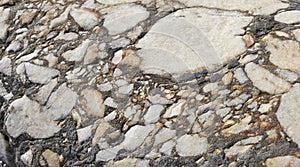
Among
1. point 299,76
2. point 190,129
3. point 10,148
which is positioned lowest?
point 10,148

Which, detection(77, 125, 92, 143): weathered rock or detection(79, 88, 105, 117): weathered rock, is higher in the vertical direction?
detection(79, 88, 105, 117): weathered rock

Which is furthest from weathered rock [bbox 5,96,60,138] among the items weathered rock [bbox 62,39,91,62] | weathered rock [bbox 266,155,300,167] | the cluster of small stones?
weathered rock [bbox 266,155,300,167]

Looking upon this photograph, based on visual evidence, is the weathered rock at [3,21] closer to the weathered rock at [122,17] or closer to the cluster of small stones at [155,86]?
the cluster of small stones at [155,86]

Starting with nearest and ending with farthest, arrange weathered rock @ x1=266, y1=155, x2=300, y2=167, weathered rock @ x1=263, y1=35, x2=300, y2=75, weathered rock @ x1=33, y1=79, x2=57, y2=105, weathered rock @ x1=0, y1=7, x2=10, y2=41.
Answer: weathered rock @ x1=266, y1=155, x2=300, y2=167
weathered rock @ x1=263, y1=35, x2=300, y2=75
weathered rock @ x1=33, y1=79, x2=57, y2=105
weathered rock @ x1=0, y1=7, x2=10, y2=41

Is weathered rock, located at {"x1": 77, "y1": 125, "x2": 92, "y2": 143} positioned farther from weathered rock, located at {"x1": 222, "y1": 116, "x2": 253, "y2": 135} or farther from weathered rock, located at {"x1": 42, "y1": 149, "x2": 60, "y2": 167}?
weathered rock, located at {"x1": 222, "y1": 116, "x2": 253, "y2": 135}

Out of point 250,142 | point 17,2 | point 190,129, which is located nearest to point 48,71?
point 17,2

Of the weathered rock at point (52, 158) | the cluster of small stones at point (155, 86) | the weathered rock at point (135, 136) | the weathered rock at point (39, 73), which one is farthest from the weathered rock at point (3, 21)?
the weathered rock at point (135, 136)

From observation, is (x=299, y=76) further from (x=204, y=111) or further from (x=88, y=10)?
(x=88, y=10)
